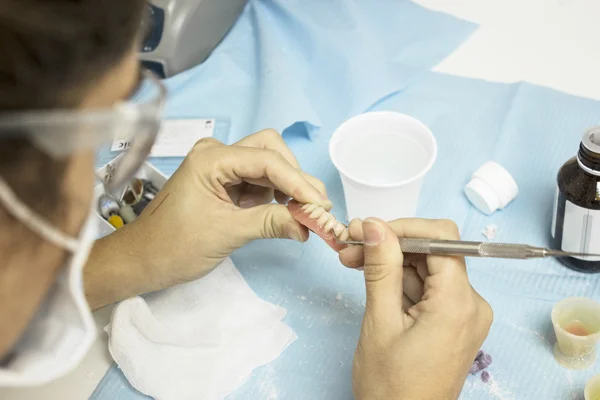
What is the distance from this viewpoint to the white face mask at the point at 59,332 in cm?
62

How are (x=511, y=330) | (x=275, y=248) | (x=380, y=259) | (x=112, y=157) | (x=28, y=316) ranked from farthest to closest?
(x=112, y=157) → (x=275, y=248) → (x=511, y=330) → (x=380, y=259) → (x=28, y=316)

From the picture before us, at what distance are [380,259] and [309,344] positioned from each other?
0.92ft

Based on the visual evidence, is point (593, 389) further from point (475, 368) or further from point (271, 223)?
point (271, 223)

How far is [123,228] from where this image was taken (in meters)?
1.09

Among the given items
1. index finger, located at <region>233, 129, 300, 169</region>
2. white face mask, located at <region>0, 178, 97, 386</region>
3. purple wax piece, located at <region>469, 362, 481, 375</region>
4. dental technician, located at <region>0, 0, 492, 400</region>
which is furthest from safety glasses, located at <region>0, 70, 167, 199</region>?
purple wax piece, located at <region>469, 362, 481, 375</region>

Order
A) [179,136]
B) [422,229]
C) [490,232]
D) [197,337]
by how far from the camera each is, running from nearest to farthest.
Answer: [422,229] → [197,337] → [490,232] → [179,136]

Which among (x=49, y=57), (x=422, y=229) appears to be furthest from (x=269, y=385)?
(x=49, y=57)

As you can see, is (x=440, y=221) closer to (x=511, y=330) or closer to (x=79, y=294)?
(x=511, y=330)

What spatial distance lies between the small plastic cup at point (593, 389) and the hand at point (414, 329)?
168mm

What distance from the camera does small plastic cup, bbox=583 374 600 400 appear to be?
914 millimetres

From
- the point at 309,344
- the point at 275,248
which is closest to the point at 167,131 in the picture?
the point at 275,248

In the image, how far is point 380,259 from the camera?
2.88 ft

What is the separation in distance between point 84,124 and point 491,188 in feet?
2.89

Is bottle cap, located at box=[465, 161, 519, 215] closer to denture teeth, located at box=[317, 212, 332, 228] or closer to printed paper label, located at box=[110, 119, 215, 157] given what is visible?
denture teeth, located at box=[317, 212, 332, 228]
